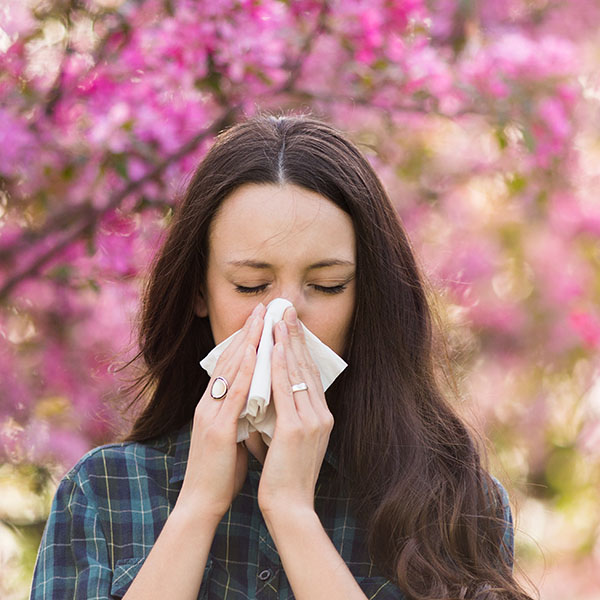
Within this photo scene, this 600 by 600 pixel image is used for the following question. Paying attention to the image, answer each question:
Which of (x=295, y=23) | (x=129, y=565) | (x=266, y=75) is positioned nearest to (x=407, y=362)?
(x=129, y=565)

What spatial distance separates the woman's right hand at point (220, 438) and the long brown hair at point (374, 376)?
0.31m

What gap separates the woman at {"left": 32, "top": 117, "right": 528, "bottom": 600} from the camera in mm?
2145

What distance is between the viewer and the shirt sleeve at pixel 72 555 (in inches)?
86.9

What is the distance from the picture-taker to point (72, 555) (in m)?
2.27

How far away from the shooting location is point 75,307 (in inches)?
149

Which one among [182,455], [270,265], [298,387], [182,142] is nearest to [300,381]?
[298,387]

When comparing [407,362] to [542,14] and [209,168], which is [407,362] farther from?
[542,14]

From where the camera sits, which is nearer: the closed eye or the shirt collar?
the closed eye

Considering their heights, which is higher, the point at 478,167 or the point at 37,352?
the point at 478,167

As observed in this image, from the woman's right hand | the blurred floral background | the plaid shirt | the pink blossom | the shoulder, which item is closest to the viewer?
the woman's right hand

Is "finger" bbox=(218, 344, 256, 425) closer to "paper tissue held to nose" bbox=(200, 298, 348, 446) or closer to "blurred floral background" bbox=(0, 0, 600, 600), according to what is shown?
"paper tissue held to nose" bbox=(200, 298, 348, 446)

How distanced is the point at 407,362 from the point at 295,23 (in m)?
1.68

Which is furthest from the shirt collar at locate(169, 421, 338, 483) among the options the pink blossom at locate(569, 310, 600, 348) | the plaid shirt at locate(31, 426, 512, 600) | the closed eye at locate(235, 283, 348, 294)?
the pink blossom at locate(569, 310, 600, 348)

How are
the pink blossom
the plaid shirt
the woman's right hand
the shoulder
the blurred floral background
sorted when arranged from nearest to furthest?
the woman's right hand < the plaid shirt < the shoulder < the blurred floral background < the pink blossom
